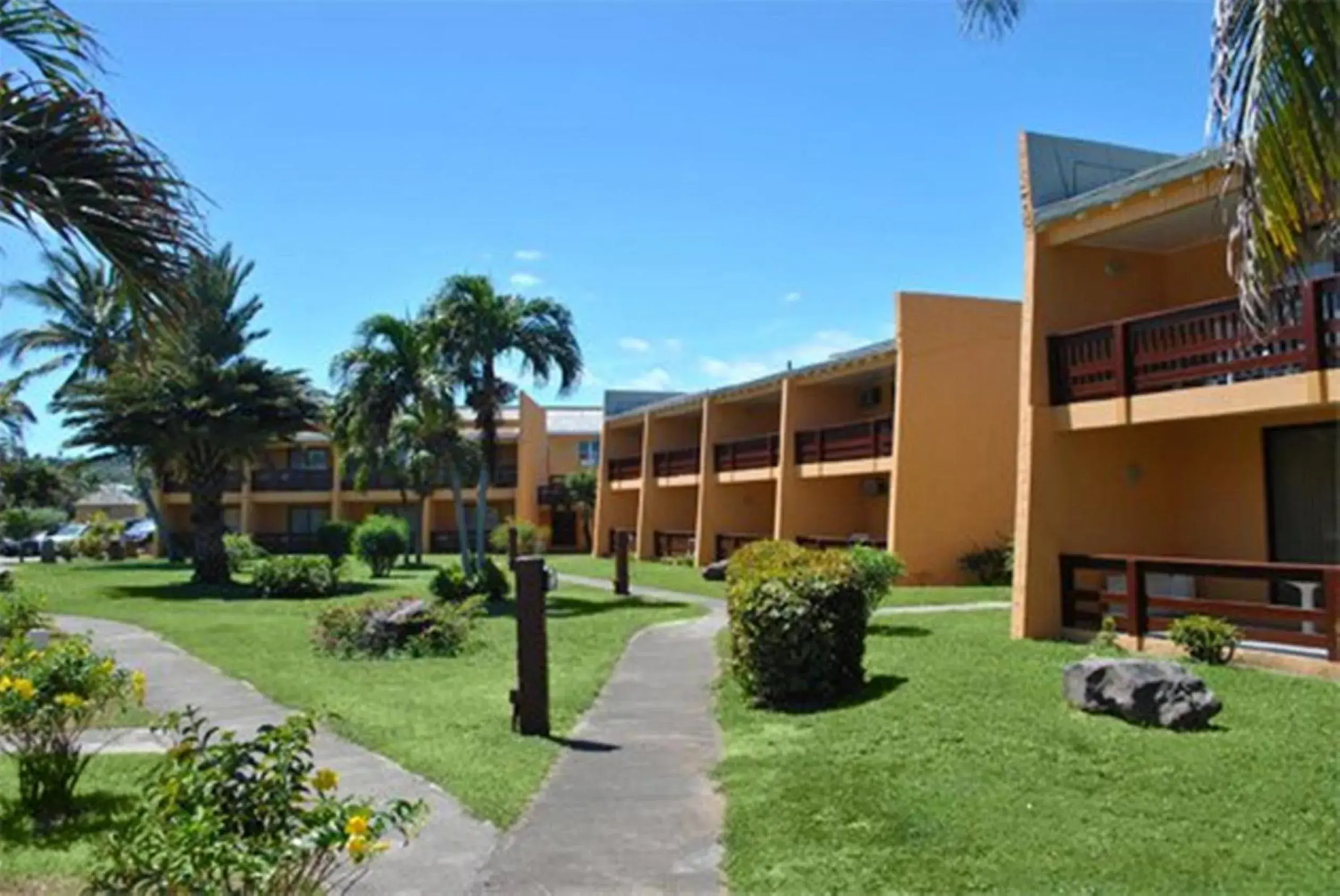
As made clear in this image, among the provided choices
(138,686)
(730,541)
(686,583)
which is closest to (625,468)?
(730,541)

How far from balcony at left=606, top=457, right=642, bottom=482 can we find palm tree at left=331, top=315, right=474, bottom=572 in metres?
14.7

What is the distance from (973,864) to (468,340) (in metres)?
18.9

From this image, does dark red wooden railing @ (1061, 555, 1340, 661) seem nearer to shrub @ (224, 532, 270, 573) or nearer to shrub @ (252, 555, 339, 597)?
A: shrub @ (252, 555, 339, 597)

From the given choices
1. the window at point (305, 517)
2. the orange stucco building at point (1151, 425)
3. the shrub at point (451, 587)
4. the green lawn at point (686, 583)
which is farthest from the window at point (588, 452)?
the orange stucco building at point (1151, 425)

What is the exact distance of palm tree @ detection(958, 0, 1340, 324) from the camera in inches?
211

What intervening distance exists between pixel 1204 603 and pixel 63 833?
10.9 m

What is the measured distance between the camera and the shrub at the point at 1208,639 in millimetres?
11117

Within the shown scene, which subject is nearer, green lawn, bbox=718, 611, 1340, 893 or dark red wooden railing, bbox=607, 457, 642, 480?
green lawn, bbox=718, 611, 1340, 893

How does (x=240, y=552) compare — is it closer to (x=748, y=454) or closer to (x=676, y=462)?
(x=676, y=462)

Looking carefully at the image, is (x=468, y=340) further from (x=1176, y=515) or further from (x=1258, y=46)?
(x=1258, y=46)

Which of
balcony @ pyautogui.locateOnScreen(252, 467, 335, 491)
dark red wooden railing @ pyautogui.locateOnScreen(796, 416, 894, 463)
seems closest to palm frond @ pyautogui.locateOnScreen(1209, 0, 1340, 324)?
dark red wooden railing @ pyautogui.locateOnScreen(796, 416, 894, 463)

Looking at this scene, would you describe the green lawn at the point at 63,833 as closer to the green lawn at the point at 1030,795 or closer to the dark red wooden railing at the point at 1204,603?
the green lawn at the point at 1030,795

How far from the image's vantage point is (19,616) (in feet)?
40.4

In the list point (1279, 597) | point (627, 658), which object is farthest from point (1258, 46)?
point (627, 658)
